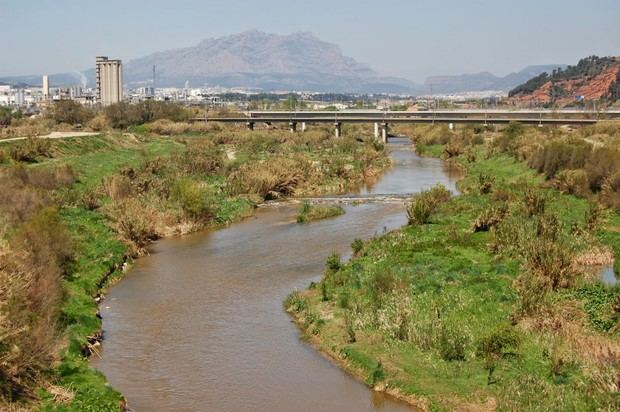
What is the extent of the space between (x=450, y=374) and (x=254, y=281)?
1115 cm

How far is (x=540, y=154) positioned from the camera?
49.7 metres

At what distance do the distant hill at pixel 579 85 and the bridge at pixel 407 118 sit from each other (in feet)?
186

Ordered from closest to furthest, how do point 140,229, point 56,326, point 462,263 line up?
point 56,326, point 462,263, point 140,229

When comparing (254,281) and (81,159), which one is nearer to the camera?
(254,281)

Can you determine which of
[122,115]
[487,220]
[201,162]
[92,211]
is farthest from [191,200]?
[122,115]

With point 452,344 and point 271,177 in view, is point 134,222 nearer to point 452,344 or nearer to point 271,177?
point 271,177

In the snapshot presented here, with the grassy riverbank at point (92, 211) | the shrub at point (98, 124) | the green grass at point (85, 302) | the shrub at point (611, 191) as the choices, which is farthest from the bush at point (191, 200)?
the shrub at point (98, 124)

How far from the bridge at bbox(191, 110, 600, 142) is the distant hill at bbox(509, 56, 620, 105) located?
5661 centimetres

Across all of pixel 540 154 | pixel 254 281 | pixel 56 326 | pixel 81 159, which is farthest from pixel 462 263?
pixel 81 159

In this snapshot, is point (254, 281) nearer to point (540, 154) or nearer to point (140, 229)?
point (140, 229)

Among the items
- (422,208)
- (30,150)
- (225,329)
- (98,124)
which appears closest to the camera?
(225,329)

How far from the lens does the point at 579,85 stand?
555 ft

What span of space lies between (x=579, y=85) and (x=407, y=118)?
90.0 m

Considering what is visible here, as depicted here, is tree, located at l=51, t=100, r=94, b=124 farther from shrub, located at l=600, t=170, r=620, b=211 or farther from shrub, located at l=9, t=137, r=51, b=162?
shrub, located at l=600, t=170, r=620, b=211
